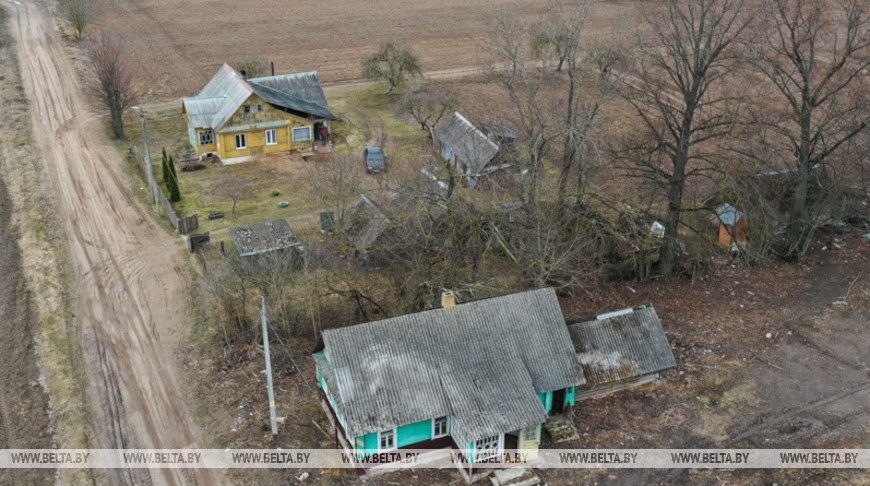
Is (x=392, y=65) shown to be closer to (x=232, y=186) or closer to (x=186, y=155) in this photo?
(x=186, y=155)

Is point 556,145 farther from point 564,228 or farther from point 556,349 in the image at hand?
point 556,349

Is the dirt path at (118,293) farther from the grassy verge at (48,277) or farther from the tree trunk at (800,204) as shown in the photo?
the tree trunk at (800,204)

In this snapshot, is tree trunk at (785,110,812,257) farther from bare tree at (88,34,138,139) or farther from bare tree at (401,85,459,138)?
bare tree at (88,34,138,139)

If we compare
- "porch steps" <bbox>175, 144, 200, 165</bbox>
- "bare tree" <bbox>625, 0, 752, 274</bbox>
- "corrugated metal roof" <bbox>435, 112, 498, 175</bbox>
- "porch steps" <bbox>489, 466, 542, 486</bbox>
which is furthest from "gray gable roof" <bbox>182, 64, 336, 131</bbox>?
"porch steps" <bbox>489, 466, 542, 486</bbox>

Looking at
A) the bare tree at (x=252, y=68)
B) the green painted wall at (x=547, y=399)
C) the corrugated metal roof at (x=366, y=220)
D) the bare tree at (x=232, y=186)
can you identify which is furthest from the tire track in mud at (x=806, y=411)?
the bare tree at (x=252, y=68)

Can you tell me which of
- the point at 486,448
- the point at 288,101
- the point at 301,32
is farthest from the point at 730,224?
the point at 301,32

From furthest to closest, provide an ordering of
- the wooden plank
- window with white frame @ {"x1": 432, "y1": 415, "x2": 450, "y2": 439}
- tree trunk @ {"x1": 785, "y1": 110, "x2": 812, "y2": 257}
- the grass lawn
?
the grass lawn < tree trunk @ {"x1": 785, "y1": 110, "x2": 812, "y2": 257} < the wooden plank < window with white frame @ {"x1": 432, "y1": 415, "x2": 450, "y2": 439}
